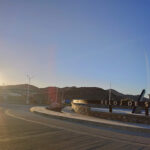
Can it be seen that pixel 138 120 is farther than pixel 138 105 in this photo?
No

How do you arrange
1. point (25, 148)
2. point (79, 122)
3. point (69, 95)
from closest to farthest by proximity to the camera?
1. point (25, 148)
2. point (79, 122)
3. point (69, 95)

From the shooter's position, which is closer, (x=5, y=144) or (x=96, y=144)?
(x=5, y=144)

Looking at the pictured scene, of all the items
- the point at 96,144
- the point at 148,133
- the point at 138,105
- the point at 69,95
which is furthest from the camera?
the point at 69,95

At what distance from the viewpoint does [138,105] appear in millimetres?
21516

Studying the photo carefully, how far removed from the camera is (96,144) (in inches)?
279

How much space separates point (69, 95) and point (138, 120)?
102m

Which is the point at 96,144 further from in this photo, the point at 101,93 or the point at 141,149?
the point at 101,93

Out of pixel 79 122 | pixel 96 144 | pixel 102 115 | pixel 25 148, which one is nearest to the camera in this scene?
pixel 25 148

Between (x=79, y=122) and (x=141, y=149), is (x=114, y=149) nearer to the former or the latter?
(x=141, y=149)

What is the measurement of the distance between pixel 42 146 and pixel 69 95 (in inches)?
4334

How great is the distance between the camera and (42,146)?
6469 mm

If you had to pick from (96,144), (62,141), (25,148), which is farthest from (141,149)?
(25,148)

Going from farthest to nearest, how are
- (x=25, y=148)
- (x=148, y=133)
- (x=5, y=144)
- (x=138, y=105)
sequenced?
(x=138, y=105) → (x=148, y=133) → (x=5, y=144) → (x=25, y=148)

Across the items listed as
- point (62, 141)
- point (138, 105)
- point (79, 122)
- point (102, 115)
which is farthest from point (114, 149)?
point (138, 105)
